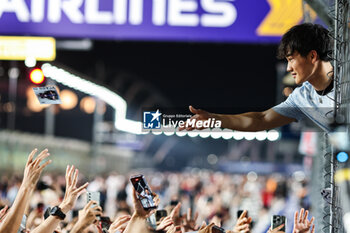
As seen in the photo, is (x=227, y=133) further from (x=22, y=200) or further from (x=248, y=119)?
(x=22, y=200)

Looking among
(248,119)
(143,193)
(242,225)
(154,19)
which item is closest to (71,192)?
(143,193)

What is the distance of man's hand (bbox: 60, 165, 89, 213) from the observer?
473 cm

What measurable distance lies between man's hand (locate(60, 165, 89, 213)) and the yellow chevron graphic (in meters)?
7.06

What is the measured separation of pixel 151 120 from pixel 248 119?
77 cm

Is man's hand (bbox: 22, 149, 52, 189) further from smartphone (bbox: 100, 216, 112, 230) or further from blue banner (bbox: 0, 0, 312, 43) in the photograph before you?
blue banner (bbox: 0, 0, 312, 43)

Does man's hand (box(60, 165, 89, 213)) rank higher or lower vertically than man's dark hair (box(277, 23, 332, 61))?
lower

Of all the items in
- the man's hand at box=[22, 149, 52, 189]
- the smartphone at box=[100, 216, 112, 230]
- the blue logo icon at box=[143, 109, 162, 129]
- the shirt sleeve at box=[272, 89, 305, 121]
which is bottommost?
the smartphone at box=[100, 216, 112, 230]

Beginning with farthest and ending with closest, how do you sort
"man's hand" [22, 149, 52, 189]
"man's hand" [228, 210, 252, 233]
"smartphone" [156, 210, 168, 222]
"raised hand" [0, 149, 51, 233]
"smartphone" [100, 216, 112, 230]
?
"smartphone" [156, 210, 168, 222] → "smartphone" [100, 216, 112, 230] → "man's hand" [228, 210, 252, 233] → "man's hand" [22, 149, 52, 189] → "raised hand" [0, 149, 51, 233]

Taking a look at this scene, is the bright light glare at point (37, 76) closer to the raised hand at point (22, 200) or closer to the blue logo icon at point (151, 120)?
the blue logo icon at point (151, 120)

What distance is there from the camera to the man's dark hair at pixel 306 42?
493cm

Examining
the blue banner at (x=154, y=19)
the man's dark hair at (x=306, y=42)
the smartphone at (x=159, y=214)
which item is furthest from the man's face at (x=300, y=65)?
the blue banner at (x=154, y=19)

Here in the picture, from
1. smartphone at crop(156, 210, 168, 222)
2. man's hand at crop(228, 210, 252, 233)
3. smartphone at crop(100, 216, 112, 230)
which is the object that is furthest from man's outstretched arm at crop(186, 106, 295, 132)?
smartphone at crop(156, 210, 168, 222)

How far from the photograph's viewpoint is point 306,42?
4953mm

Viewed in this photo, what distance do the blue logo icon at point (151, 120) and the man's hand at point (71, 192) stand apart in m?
0.72
